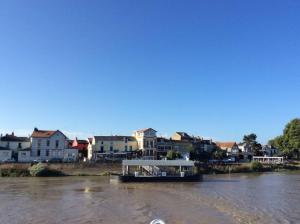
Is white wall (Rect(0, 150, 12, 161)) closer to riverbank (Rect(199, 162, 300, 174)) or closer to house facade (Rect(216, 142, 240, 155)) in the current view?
riverbank (Rect(199, 162, 300, 174))

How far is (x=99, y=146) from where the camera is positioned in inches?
4031

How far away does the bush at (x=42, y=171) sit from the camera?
238ft

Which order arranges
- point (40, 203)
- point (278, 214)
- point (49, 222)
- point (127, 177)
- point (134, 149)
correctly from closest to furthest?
point (49, 222) < point (278, 214) < point (40, 203) < point (127, 177) < point (134, 149)

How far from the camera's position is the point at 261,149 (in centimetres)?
14425

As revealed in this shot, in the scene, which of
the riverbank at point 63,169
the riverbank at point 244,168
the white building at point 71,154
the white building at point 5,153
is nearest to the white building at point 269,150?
the riverbank at point 244,168

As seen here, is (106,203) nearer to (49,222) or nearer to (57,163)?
(49,222)

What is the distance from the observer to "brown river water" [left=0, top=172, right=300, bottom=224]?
30.8 m

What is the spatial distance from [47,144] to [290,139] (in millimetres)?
64800

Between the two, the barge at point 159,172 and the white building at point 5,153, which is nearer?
the barge at point 159,172

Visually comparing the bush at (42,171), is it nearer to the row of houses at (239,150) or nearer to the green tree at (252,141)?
the row of houses at (239,150)

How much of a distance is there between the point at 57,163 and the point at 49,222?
52870 millimetres

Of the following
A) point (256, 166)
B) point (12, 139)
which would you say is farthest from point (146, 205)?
point (12, 139)

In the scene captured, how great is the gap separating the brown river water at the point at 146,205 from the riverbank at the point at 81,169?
74.4ft

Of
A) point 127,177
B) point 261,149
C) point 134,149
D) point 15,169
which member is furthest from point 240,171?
point 261,149
